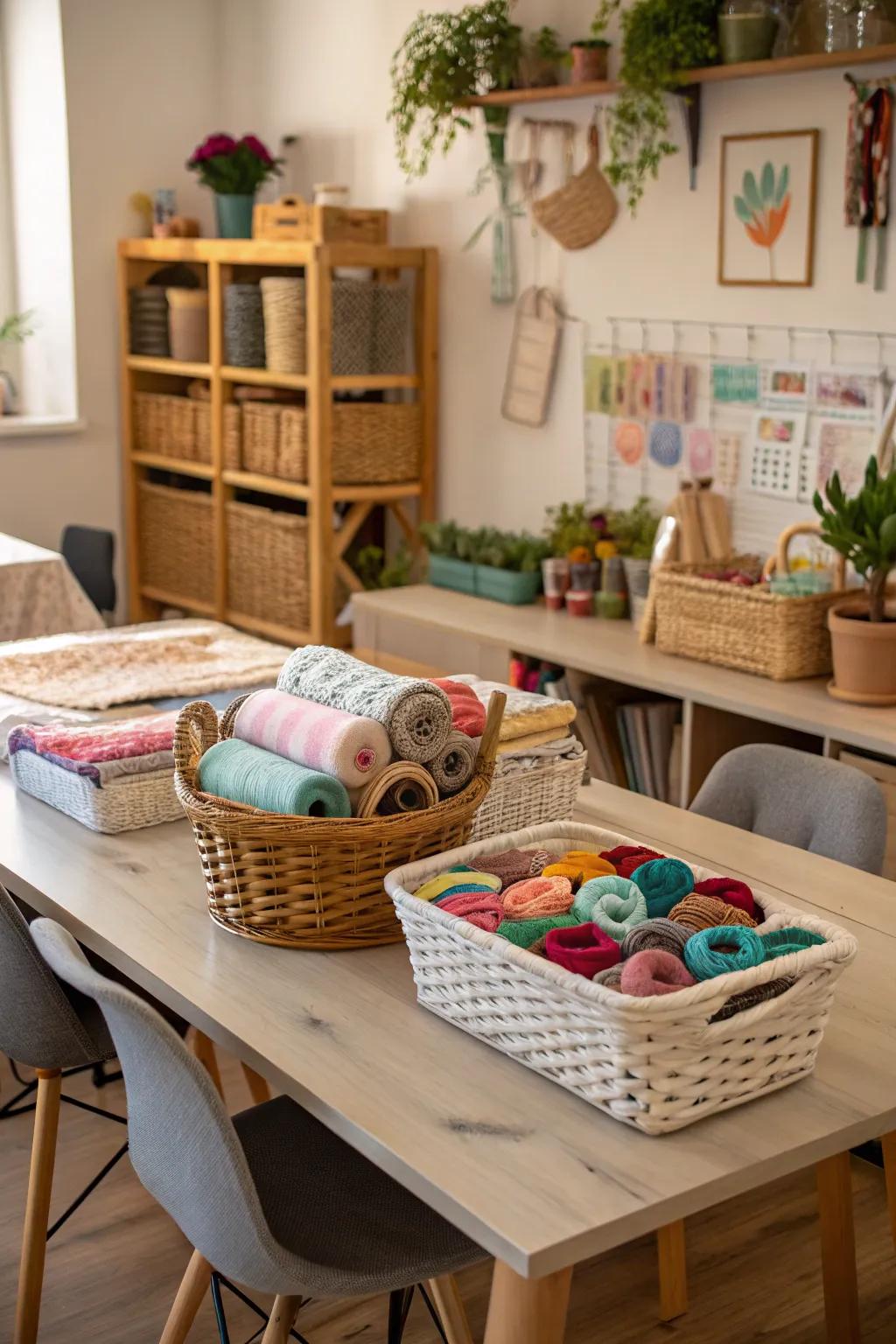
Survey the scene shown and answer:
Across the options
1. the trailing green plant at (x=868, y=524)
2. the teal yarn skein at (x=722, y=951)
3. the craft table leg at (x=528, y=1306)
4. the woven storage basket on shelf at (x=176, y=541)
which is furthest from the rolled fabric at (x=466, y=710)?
the woven storage basket on shelf at (x=176, y=541)

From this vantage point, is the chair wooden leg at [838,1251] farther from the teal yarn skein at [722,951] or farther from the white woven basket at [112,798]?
the white woven basket at [112,798]

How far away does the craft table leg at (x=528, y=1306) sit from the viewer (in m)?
1.26

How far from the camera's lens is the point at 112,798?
6.78 ft

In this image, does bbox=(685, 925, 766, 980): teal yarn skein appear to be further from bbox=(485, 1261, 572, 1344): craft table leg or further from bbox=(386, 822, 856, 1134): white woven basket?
bbox=(485, 1261, 572, 1344): craft table leg

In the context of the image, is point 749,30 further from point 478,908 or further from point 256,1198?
point 256,1198

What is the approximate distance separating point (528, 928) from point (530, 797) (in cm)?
55

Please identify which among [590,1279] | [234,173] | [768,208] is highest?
[234,173]

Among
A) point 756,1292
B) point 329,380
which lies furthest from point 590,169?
point 756,1292

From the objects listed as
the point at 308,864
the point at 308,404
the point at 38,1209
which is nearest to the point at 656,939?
the point at 308,864

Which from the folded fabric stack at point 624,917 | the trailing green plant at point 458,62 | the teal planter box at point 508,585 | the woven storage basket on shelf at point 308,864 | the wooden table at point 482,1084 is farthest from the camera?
the trailing green plant at point 458,62

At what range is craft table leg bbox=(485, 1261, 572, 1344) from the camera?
1.26 metres

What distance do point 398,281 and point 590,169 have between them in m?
0.92

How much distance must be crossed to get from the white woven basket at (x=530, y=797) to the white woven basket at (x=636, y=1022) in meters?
0.47

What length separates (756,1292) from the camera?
222 cm
